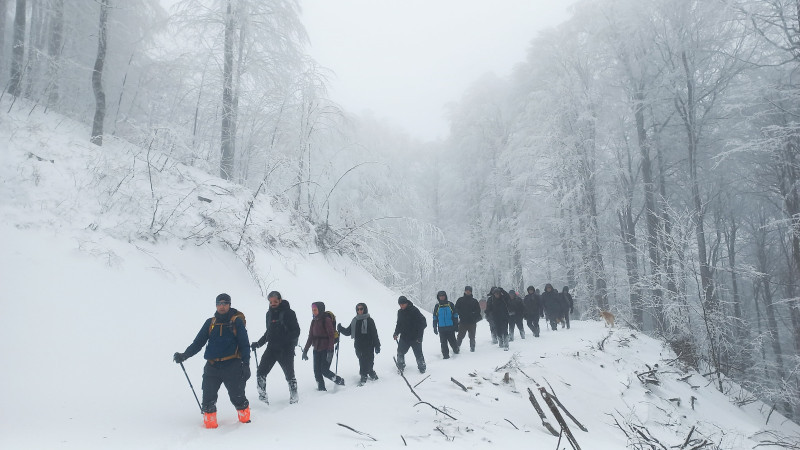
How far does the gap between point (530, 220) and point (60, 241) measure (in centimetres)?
1865

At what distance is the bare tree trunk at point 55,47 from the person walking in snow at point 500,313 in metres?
13.2

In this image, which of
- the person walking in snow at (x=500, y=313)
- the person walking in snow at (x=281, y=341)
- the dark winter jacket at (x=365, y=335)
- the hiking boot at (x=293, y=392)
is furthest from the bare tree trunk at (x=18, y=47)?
the person walking in snow at (x=500, y=313)

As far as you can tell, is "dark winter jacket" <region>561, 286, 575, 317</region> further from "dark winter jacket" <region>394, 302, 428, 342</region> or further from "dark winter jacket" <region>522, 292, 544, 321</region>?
"dark winter jacket" <region>394, 302, 428, 342</region>

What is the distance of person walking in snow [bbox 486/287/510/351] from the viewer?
37.5ft

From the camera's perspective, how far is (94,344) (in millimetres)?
6082

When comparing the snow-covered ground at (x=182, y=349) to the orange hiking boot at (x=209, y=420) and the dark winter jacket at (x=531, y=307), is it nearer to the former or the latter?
the orange hiking boot at (x=209, y=420)

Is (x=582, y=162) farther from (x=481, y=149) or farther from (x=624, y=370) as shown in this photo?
(x=624, y=370)

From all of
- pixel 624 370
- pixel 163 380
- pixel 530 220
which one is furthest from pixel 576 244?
pixel 163 380

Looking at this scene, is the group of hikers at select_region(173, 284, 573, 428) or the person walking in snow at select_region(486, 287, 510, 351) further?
the person walking in snow at select_region(486, 287, 510, 351)

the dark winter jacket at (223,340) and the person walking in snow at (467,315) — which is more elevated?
the dark winter jacket at (223,340)

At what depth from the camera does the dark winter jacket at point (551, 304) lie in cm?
1514

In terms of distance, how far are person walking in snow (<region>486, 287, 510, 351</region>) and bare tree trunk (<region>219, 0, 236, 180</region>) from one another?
9256 millimetres

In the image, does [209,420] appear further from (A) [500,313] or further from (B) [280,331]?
(A) [500,313]

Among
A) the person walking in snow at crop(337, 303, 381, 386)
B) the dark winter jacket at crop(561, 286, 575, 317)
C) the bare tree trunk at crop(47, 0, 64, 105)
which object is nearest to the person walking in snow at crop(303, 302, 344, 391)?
the person walking in snow at crop(337, 303, 381, 386)
